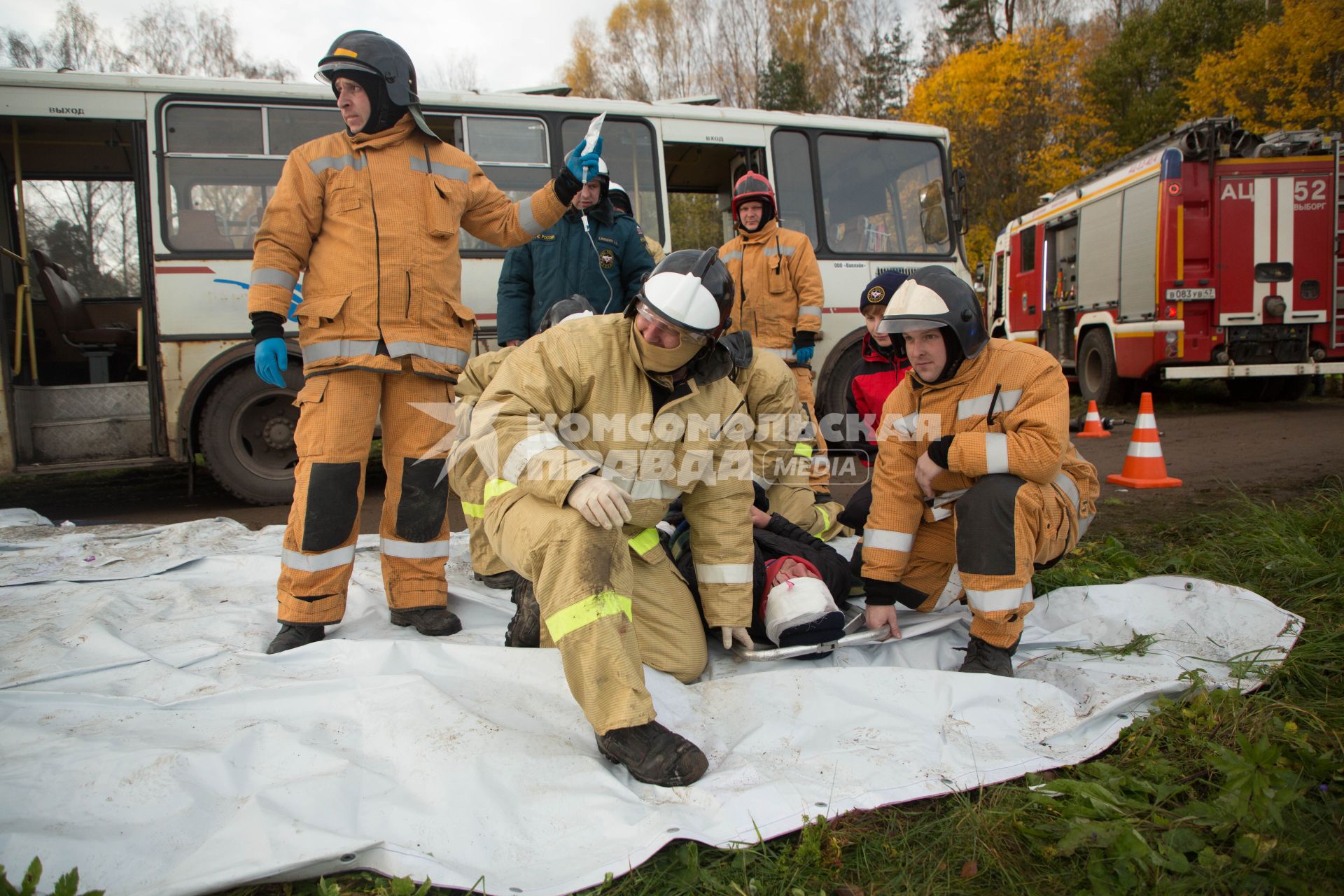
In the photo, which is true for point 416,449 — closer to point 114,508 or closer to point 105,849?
point 105,849

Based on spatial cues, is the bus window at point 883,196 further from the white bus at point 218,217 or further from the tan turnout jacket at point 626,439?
the tan turnout jacket at point 626,439

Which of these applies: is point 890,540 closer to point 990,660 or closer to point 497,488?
point 990,660

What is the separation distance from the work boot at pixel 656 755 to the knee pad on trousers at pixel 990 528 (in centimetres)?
106

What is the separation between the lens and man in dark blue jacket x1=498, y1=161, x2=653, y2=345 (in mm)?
4375

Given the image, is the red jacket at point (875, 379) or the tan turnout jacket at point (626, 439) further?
the red jacket at point (875, 379)

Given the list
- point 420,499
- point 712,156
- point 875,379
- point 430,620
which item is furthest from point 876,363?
point 712,156

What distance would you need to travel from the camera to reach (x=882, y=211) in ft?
22.4

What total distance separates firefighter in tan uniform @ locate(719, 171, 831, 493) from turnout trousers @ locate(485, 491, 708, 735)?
131 inches

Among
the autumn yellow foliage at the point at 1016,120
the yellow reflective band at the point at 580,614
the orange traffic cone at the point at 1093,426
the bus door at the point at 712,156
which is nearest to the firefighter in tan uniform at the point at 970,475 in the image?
the yellow reflective band at the point at 580,614

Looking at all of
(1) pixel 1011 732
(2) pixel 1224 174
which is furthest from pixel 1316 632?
(2) pixel 1224 174

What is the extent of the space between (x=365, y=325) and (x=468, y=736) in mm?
1555

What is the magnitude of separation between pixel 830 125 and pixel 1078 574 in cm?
469

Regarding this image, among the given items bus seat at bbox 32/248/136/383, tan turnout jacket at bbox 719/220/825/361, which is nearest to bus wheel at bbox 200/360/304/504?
bus seat at bbox 32/248/136/383

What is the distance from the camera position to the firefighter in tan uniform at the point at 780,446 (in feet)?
11.9
